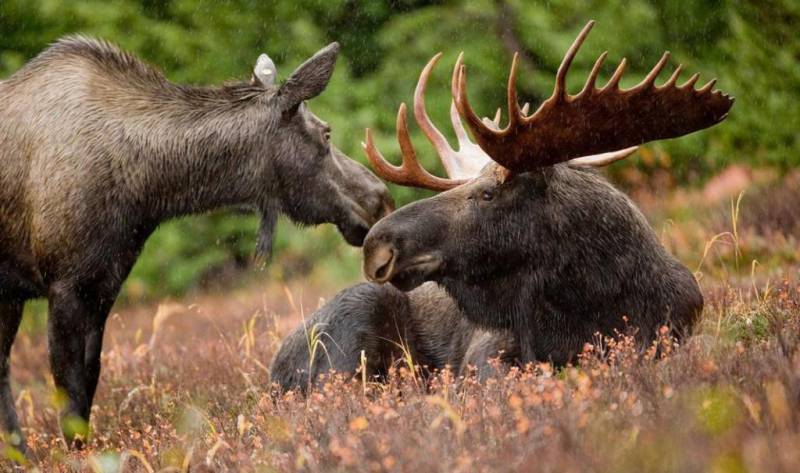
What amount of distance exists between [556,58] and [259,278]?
4.32 metres

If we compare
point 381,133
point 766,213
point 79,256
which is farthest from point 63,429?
point 381,133

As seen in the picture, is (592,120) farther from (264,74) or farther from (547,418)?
(264,74)

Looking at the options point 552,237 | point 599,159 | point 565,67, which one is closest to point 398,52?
point 599,159

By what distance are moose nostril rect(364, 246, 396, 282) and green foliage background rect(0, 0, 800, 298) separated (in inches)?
225

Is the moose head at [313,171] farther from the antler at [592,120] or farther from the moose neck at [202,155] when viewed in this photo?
the antler at [592,120]

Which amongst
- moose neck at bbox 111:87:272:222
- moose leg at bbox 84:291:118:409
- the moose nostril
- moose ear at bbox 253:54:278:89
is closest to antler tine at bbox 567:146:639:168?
the moose nostril

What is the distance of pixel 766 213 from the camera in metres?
9.03

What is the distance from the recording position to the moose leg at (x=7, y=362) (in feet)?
20.3

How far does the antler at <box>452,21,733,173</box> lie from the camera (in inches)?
178

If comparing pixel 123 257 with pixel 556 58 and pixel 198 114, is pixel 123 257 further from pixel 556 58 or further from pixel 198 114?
pixel 556 58

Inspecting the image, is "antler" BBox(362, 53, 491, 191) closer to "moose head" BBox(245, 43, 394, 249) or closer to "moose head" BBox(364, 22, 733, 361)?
"moose head" BBox(364, 22, 733, 361)

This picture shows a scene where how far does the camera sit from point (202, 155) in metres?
5.86

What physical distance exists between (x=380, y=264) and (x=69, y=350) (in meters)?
1.84

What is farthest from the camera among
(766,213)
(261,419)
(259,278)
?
(259,278)
